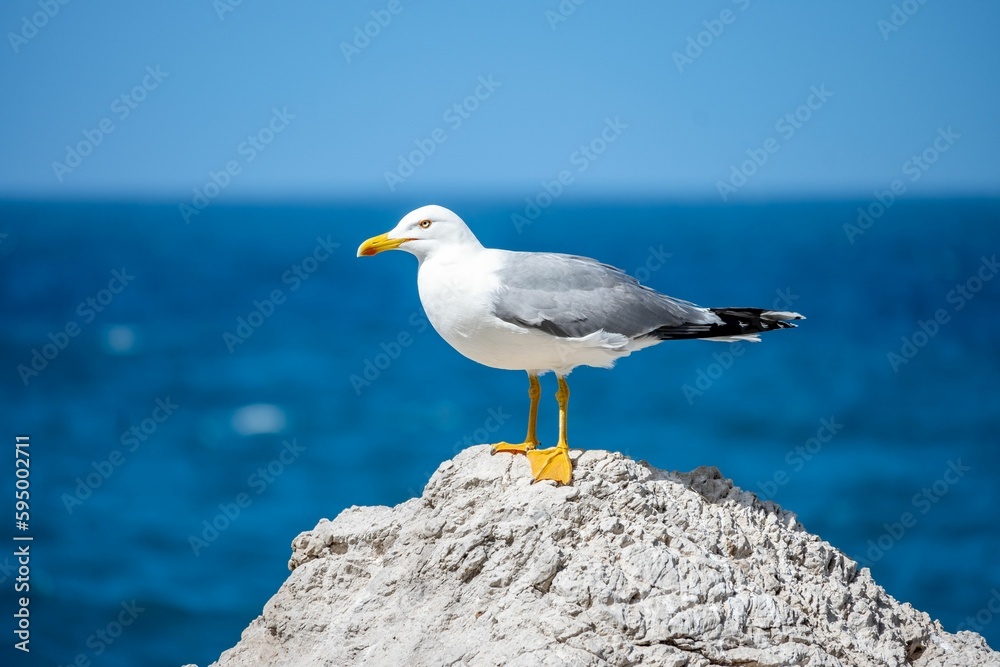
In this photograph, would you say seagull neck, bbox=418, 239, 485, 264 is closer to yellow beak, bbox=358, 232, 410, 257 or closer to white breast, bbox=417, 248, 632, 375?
white breast, bbox=417, 248, 632, 375

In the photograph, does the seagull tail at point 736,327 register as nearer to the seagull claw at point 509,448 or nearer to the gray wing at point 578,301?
the gray wing at point 578,301

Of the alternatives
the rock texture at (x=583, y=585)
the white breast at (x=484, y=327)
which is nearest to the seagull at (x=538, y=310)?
the white breast at (x=484, y=327)

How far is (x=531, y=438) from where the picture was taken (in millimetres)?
5949

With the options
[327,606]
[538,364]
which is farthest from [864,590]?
[327,606]

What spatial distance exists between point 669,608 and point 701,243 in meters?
49.0

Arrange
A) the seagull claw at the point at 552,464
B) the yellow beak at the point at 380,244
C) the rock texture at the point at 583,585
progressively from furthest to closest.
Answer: the yellow beak at the point at 380,244 → the seagull claw at the point at 552,464 → the rock texture at the point at 583,585

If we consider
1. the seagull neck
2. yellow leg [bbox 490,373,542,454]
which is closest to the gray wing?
the seagull neck

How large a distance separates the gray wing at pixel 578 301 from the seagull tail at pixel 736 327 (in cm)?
4

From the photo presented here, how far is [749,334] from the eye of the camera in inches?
236

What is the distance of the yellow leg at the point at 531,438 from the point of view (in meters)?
5.75

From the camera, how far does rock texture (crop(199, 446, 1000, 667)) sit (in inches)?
185

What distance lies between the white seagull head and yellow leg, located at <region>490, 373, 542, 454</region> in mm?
894

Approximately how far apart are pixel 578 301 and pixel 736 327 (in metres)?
0.91

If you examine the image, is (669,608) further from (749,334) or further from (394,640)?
(749,334)
